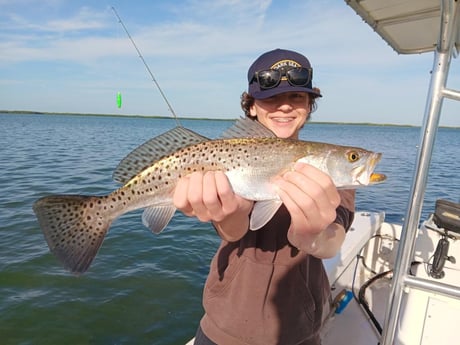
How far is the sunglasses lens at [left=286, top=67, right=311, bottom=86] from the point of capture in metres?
3.22

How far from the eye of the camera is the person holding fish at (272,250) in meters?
2.55

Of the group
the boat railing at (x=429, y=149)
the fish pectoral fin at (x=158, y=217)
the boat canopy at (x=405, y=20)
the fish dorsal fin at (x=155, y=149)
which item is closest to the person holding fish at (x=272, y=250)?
the fish pectoral fin at (x=158, y=217)

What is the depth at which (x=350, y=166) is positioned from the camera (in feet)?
9.75

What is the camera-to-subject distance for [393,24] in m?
3.45

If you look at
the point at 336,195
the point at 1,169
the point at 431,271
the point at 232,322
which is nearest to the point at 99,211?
the point at 232,322

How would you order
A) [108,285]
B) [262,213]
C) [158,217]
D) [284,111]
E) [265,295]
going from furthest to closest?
[108,285]
[284,111]
[158,217]
[265,295]
[262,213]

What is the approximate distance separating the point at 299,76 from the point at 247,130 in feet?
2.47

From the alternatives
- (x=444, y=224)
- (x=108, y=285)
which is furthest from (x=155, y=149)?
(x=108, y=285)

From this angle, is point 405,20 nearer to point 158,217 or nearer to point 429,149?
point 429,149

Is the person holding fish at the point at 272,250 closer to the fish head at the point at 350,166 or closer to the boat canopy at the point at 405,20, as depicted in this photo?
the fish head at the point at 350,166

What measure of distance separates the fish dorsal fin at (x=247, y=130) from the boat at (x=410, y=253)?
4.08ft

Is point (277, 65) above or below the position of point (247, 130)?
above

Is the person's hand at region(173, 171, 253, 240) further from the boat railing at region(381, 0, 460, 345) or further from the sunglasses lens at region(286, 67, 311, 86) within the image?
the boat railing at region(381, 0, 460, 345)

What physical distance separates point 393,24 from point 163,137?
2522 millimetres
